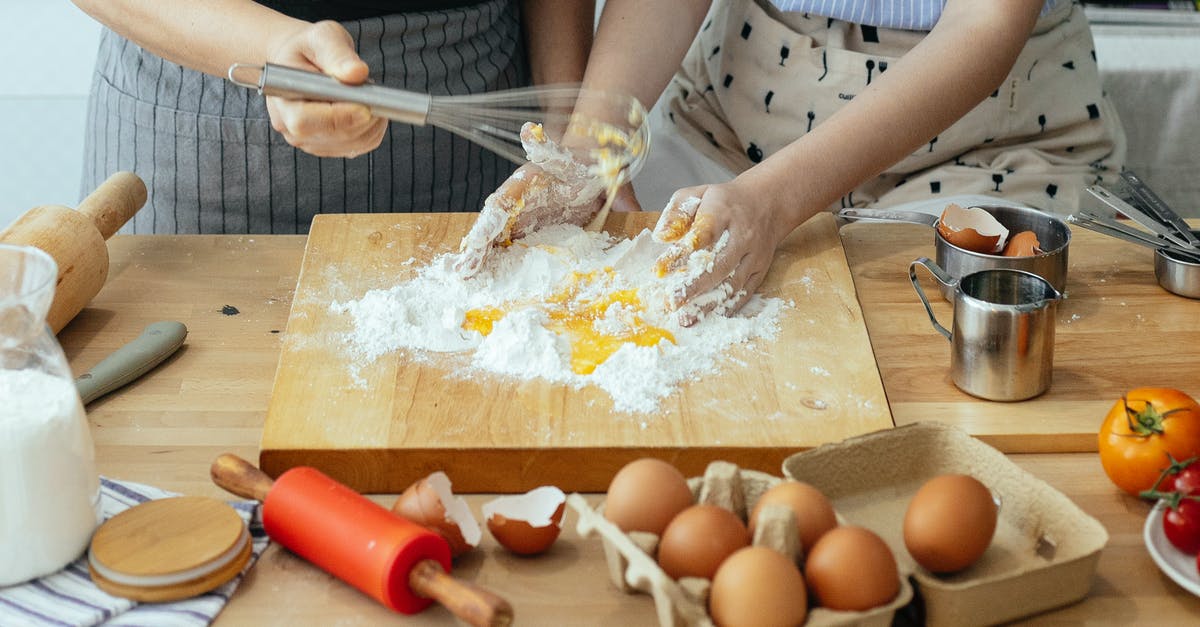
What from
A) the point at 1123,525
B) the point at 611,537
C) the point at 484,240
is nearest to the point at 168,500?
the point at 611,537

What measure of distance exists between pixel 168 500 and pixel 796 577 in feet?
1.90

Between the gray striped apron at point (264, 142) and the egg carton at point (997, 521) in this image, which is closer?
the egg carton at point (997, 521)

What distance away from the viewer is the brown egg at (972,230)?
59.6 inches

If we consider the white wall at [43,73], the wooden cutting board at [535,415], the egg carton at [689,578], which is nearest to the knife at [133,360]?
the wooden cutting board at [535,415]

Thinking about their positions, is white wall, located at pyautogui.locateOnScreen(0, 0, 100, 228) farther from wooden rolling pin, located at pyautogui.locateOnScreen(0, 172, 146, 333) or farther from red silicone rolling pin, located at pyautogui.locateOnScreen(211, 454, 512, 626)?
red silicone rolling pin, located at pyautogui.locateOnScreen(211, 454, 512, 626)

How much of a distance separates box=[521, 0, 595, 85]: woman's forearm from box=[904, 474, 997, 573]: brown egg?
50.5 inches

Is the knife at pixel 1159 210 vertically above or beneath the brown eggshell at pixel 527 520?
above

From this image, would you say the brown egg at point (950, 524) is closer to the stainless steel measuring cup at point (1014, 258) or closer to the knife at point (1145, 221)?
the stainless steel measuring cup at point (1014, 258)

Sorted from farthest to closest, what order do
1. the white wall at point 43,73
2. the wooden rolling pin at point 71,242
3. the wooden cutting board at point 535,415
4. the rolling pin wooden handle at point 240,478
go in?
the white wall at point 43,73 < the wooden rolling pin at point 71,242 < the wooden cutting board at point 535,415 < the rolling pin wooden handle at point 240,478

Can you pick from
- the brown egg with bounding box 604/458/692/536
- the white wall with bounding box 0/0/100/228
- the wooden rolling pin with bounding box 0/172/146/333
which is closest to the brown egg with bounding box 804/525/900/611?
the brown egg with bounding box 604/458/692/536

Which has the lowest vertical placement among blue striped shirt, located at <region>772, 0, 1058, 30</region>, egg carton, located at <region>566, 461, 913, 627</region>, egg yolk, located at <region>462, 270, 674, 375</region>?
egg yolk, located at <region>462, 270, 674, 375</region>

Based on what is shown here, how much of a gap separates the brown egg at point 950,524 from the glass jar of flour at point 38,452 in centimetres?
71

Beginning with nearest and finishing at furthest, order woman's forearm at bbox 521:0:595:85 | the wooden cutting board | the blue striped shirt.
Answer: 1. the wooden cutting board
2. the blue striped shirt
3. woman's forearm at bbox 521:0:595:85

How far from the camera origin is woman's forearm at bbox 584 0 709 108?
186 centimetres
